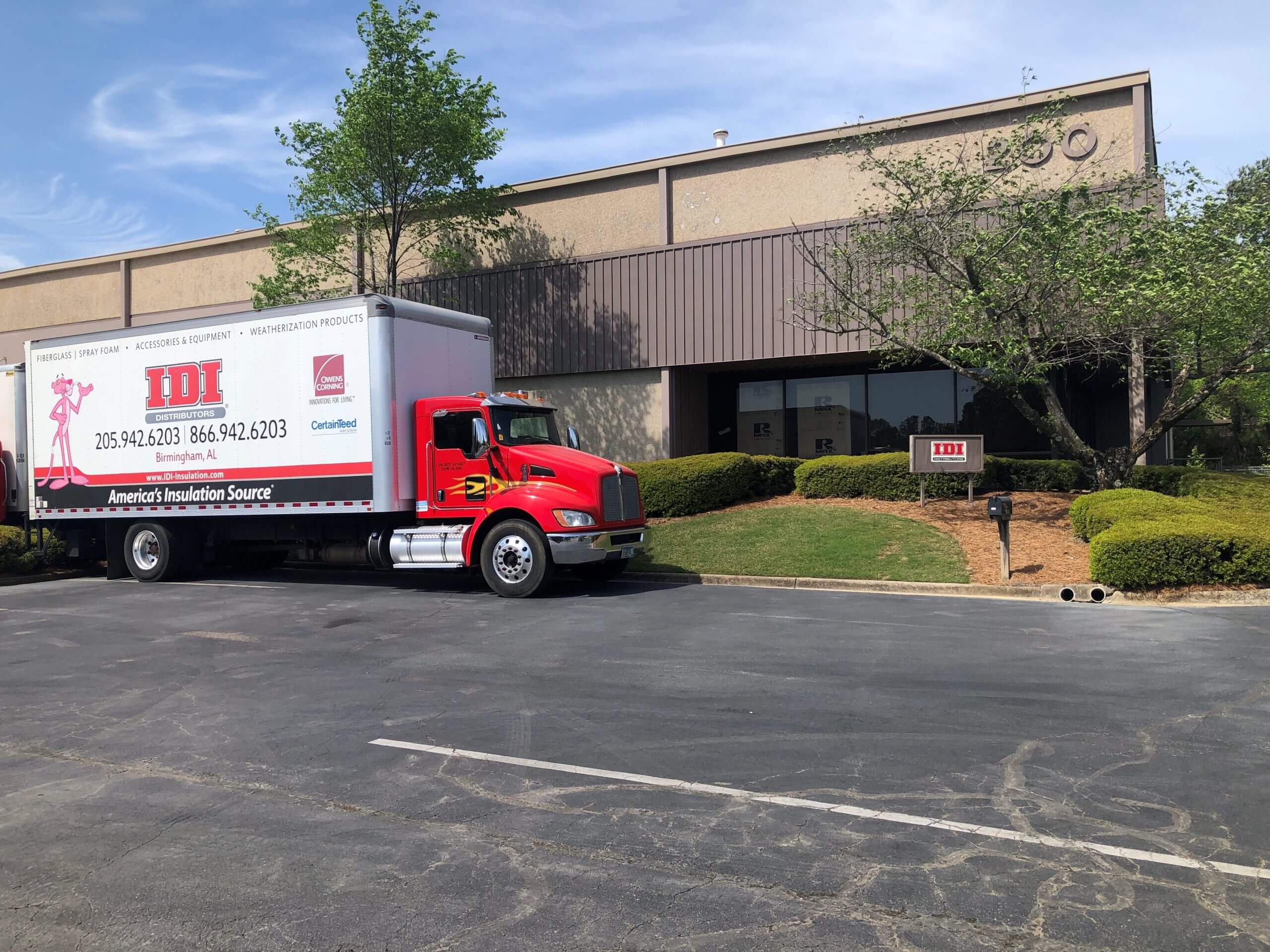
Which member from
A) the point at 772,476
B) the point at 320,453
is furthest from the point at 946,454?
the point at 320,453

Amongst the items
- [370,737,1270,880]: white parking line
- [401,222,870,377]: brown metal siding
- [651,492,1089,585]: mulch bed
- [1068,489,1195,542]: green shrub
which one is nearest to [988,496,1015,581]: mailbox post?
[651,492,1089,585]: mulch bed

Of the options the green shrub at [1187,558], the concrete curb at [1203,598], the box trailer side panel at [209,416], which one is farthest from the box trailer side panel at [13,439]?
the concrete curb at [1203,598]

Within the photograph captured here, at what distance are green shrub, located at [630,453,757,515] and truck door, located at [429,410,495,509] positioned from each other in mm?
6110

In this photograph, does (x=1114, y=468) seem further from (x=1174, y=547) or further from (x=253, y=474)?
(x=253, y=474)

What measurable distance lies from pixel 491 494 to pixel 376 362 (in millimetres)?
2366

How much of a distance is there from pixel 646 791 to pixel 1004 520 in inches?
367

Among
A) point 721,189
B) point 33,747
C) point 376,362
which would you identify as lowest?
point 33,747

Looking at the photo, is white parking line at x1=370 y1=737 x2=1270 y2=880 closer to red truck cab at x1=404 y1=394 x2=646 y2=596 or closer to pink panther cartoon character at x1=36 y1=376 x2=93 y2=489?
red truck cab at x1=404 y1=394 x2=646 y2=596

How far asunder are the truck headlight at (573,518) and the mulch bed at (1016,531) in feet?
17.6

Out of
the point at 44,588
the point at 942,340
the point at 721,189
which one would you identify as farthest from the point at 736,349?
the point at 44,588

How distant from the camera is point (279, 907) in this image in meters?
3.95

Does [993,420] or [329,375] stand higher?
[329,375]

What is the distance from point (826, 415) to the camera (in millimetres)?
23875

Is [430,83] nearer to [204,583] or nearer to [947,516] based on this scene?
[204,583]
